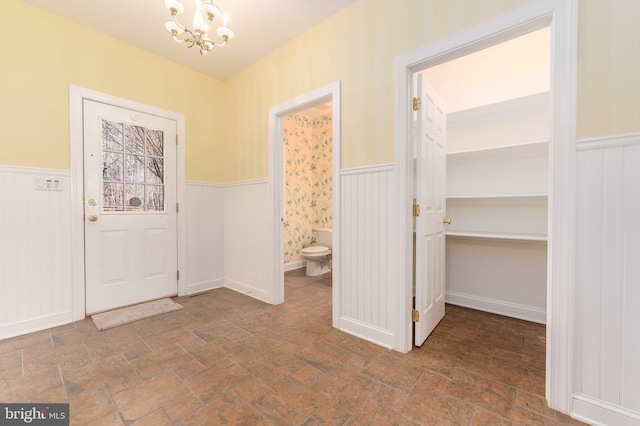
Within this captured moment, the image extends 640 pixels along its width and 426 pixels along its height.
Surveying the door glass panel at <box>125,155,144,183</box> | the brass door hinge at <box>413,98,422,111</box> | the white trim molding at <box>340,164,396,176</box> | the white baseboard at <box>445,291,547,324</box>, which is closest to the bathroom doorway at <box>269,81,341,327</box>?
the white trim molding at <box>340,164,396,176</box>

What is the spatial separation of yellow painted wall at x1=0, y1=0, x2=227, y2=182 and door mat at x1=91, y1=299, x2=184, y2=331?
150 centimetres

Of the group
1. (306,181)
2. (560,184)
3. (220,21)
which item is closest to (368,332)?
(560,184)

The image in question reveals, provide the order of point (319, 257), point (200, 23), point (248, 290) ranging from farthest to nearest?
point (319, 257) → point (248, 290) → point (200, 23)

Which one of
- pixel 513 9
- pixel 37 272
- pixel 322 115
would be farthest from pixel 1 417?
pixel 322 115

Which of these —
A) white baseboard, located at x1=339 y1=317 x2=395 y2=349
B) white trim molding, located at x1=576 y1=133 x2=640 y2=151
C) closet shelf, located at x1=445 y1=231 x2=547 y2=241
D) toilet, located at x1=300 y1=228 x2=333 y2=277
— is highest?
white trim molding, located at x1=576 y1=133 x2=640 y2=151

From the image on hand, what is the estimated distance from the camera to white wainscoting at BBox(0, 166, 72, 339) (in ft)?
7.10

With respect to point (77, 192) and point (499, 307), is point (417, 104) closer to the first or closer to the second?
point (499, 307)

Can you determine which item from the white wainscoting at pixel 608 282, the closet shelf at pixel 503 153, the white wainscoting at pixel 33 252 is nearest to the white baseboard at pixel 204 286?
the white wainscoting at pixel 33 252

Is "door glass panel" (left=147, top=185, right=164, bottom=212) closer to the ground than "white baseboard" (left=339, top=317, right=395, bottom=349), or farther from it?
farther from it

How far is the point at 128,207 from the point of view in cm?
286

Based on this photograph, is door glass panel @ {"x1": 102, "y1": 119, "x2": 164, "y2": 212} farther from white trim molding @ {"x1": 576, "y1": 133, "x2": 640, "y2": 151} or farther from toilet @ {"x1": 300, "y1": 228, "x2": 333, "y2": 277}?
white trim molding @ {"x1": 576, "y1": 133, "x2": 640, "y2": 151}

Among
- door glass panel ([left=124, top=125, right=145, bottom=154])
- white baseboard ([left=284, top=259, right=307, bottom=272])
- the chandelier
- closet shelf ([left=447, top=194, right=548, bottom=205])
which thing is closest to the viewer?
the chandelier

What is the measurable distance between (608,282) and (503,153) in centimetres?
167

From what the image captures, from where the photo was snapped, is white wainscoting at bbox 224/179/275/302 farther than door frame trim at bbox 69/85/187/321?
Yes
